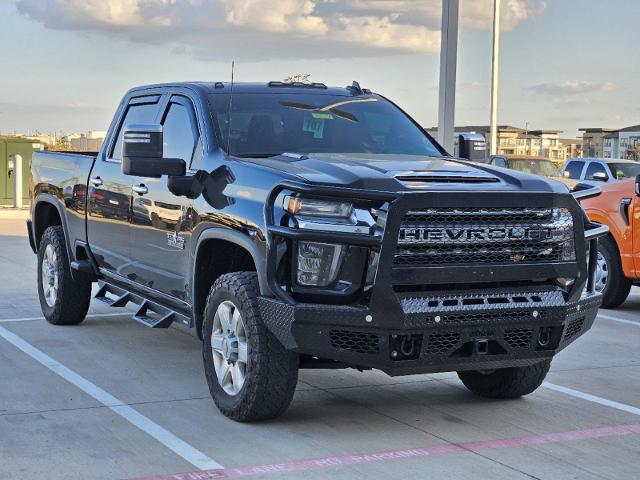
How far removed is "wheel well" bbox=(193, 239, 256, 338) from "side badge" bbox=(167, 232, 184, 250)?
0.84 feet

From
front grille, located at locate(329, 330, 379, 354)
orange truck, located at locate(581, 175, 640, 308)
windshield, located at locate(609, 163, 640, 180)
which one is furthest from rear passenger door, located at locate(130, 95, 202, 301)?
windshield, located at locate(609, 163, 640, 180)

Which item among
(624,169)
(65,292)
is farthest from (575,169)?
(65,292)

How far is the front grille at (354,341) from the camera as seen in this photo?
18.2 feet

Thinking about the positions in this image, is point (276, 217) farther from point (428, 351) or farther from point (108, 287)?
point (108, 287)

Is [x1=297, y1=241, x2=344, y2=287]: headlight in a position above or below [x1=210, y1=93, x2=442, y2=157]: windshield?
below

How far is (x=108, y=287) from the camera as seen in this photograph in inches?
339

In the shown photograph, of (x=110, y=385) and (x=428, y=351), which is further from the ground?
(x=428, y=351)

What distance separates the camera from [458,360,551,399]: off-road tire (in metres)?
6.70

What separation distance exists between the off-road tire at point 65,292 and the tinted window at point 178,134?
2.04 metres

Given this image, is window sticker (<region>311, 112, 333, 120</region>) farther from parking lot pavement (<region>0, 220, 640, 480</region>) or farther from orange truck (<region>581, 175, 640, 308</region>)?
orange truck (<region>581, 175, 640, 308</region>)

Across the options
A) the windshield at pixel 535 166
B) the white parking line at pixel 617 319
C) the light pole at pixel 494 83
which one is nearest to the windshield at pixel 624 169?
the windshield at pixel 535 166

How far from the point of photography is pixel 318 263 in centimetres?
553

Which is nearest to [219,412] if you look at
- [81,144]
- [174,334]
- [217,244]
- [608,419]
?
[217,244]

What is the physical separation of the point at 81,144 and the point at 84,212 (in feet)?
75.8
